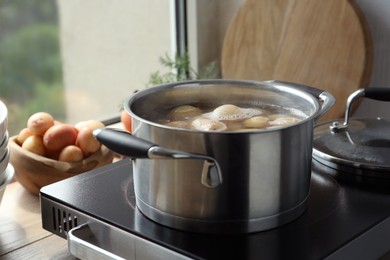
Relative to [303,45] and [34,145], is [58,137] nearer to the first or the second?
[34,145]

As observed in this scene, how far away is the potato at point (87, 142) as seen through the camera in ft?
3.62

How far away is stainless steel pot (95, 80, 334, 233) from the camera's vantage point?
27.7 inches

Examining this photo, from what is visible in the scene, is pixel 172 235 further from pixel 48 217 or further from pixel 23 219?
pixel 23 219

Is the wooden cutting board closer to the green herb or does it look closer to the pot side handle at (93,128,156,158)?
the green herb

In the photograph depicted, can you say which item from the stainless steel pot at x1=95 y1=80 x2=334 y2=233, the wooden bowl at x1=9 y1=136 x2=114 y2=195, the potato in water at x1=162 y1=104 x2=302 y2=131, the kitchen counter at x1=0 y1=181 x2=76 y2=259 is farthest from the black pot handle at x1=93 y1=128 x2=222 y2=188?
the wooden bowl at x1=9 y1=136 x2=114 y2=195

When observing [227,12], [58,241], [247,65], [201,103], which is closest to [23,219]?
[58,241]

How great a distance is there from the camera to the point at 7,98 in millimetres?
1368

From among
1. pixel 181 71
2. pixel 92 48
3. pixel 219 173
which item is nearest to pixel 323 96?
pixel 219 173

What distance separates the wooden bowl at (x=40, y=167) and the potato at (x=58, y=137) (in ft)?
0.09

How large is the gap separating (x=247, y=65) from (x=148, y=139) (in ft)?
2.39

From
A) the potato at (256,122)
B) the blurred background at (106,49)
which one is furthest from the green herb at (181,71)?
the potato at (256,122)

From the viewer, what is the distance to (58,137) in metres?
1.09

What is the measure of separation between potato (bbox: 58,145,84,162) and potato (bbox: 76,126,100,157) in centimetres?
1

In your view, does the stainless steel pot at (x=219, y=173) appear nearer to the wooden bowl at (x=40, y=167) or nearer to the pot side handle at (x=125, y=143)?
the pot side handle at (x=125, y=143)
